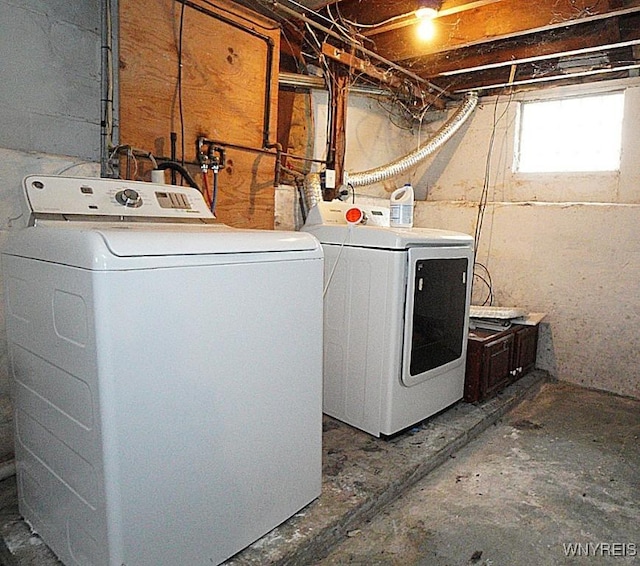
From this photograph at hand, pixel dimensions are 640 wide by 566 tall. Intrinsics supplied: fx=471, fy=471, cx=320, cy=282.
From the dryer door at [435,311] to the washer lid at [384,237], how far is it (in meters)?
0.04

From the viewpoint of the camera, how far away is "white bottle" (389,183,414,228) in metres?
2.42

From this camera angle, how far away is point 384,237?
6.86 ft

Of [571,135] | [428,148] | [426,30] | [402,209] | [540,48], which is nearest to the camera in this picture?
[402,209]

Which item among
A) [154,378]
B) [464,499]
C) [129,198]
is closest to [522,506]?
[464,499]

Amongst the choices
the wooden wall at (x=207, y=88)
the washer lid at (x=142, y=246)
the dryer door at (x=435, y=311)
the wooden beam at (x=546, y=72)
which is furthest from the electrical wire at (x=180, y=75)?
the wooden beam at (x=546, y=72)

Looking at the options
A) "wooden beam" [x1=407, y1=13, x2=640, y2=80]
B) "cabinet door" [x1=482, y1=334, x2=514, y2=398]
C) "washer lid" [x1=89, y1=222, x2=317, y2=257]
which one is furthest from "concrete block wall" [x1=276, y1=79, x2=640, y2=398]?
"washer lid" [x1=89, y1=222, x2=317, y2=257]

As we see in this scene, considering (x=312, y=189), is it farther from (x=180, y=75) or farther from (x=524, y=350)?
(x=524, y=350)

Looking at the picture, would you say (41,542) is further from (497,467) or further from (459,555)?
(497,467)

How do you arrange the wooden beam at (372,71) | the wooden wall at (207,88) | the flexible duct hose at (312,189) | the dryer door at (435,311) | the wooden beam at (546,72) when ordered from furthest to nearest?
the wooden beam at (546,72) → the flexible duct hose at (312,189) → the wooden beam at (372,71) → the dryer door at (435,311) → the wooden wall at (207,88)

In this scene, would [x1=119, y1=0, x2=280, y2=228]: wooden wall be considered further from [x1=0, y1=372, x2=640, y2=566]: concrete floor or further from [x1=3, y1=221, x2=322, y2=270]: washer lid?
[x1=0, y1=372, x2=640, y2=566]: concrete floor

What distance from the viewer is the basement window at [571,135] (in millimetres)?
3219

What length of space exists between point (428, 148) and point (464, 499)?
2530 mm

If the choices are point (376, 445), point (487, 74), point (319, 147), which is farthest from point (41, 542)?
Answer: point (487, 74)

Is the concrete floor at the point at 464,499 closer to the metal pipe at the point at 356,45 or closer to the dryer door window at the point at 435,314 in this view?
the dryer door window at the point at 435,314
